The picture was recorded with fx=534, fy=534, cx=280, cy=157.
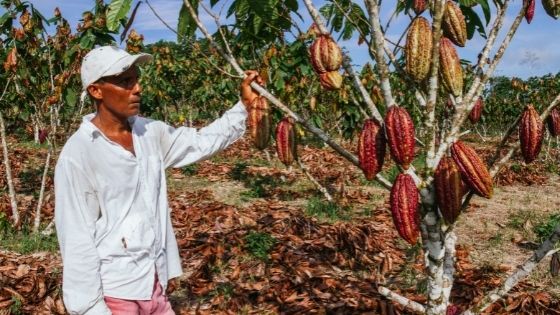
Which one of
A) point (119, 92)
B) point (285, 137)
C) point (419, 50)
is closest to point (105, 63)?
point (119, 92)

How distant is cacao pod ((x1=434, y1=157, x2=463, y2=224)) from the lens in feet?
4.92

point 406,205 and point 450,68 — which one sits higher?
point 450,68

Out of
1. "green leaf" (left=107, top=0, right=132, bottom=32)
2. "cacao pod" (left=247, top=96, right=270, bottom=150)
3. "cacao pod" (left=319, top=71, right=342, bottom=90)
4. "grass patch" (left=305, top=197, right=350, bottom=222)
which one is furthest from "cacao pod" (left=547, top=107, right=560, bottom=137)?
"grass patch" (left=305, top=197, right=350, bottom=222)

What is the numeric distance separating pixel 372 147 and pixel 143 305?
1203 millimetres

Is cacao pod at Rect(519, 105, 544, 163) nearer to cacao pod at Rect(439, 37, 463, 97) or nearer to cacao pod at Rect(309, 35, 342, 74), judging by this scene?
cacao pod at Rect(439, 37, 463, 97)

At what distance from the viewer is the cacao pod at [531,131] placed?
1646mm

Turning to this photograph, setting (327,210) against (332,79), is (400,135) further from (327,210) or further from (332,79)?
(327,210)

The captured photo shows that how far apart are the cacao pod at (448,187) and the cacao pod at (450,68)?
20 centimetres

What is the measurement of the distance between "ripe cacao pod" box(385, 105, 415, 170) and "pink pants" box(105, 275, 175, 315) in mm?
1254

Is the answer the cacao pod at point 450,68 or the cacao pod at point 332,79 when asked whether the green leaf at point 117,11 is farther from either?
the cacao pod at point 450,68

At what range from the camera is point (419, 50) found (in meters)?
1.45

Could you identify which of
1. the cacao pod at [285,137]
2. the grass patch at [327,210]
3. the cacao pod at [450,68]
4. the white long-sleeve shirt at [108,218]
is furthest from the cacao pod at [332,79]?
the grass patch at [327,210]

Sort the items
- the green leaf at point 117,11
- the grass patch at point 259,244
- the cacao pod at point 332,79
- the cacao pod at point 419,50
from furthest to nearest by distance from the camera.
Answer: the grass patch at point 259,244 < the cacao pod at point 332,79 < the green leaf at point 117,11 < the cacao pod at point 419,50

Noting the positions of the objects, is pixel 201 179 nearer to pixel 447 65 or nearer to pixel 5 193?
pixel 5 193
